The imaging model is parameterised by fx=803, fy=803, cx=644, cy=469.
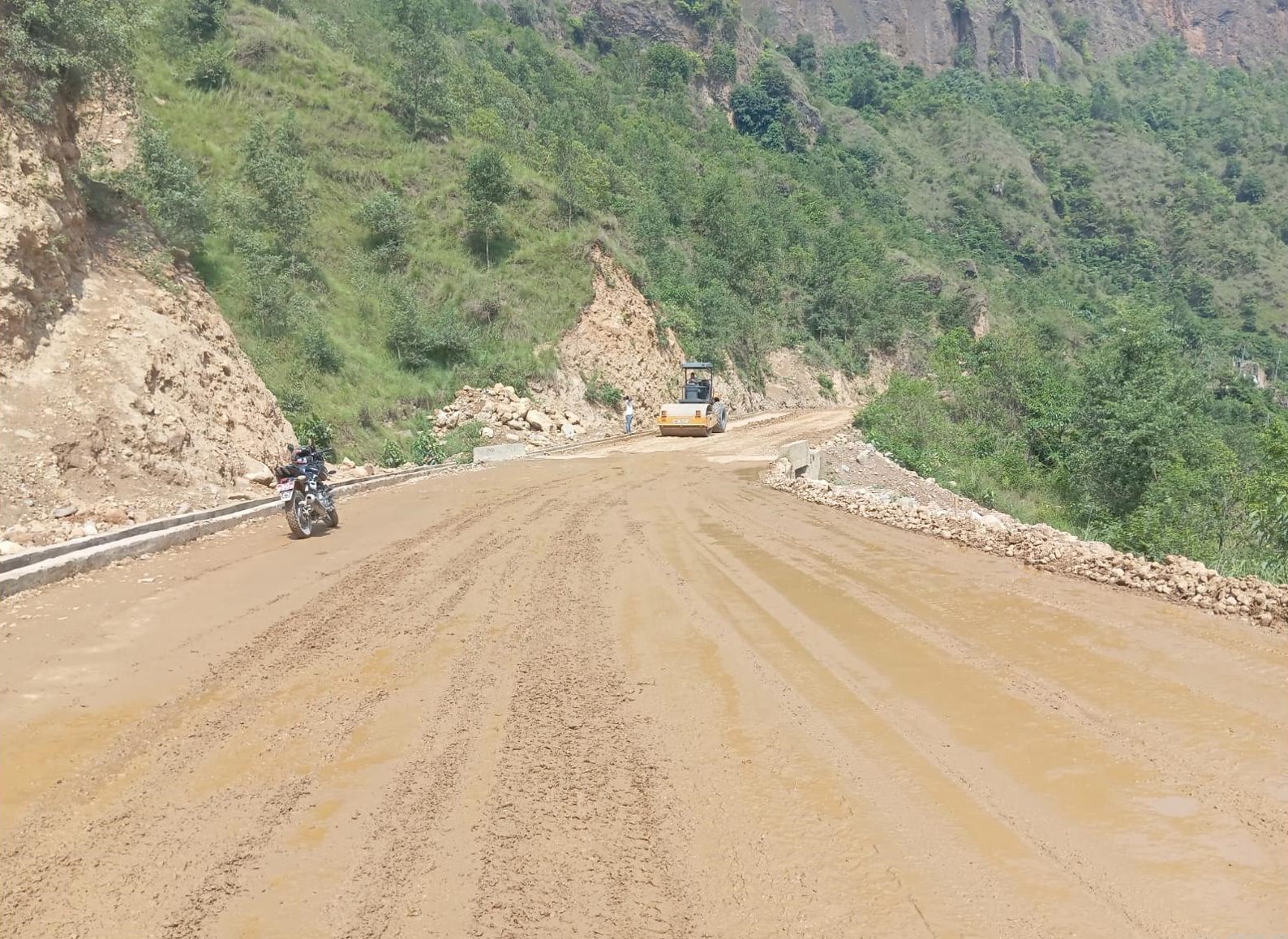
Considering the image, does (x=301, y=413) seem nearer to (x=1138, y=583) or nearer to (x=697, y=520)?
(x=697, y=520)

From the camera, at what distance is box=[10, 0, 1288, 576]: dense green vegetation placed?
21516 mm

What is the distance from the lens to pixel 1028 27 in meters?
152

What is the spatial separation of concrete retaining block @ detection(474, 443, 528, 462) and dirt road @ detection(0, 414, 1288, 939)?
14412 mm

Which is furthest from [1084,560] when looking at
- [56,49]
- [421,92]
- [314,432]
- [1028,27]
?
[1028,27]

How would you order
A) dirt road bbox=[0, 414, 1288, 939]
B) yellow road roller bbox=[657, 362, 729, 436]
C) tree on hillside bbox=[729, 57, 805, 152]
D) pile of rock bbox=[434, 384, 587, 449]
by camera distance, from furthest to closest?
tree on hillside bbox=[729, 57, 805, 152] → yellow road roller bbox=[657, 362, 729, 436] → pile of rock bbox=[434, 384, 587, 449] → dirt road bbox=[0, 414, 1288, 939]

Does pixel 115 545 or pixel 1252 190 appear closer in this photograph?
pixel 115 545

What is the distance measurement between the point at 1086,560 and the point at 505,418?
2051 cm

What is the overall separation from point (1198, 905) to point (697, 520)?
9606 mm

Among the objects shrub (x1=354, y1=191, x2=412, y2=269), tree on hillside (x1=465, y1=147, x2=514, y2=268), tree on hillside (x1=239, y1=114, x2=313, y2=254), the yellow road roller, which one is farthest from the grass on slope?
the yellow road roller

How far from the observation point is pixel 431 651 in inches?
257

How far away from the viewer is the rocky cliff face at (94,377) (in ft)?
38.1

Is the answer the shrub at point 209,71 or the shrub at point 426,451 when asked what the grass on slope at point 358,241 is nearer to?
the shrub at point 209,71

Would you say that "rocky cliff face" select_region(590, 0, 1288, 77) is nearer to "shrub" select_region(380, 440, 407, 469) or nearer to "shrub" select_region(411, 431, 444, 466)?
"shrub" select_region(411, 431, 444, 466)

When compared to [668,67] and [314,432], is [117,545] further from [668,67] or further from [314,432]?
[668,67]
